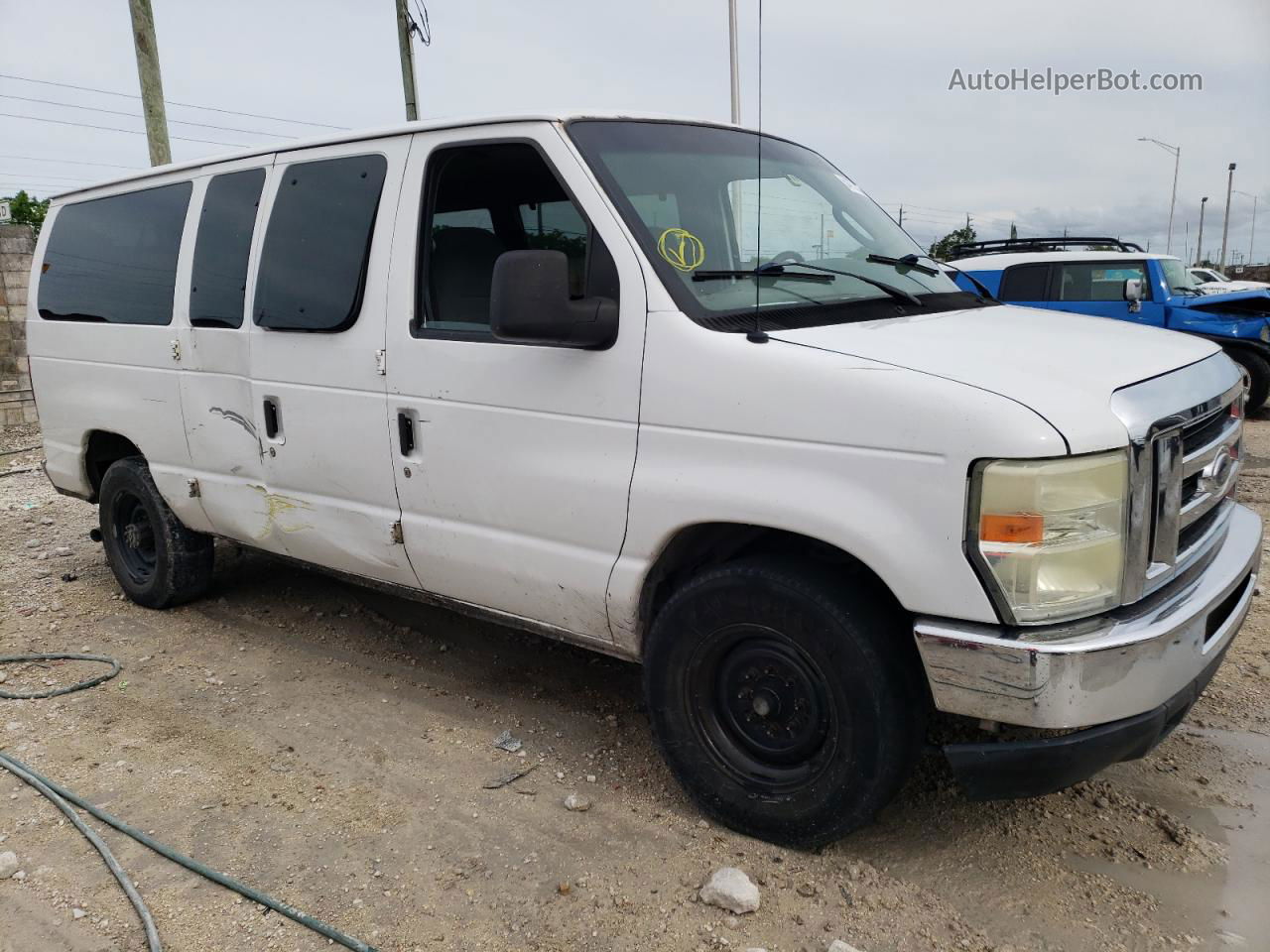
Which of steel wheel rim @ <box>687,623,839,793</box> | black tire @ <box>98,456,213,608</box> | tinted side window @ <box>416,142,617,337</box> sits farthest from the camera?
black tire @ <box>98,456,213,608</box>

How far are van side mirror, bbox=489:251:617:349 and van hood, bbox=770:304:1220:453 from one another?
54cm

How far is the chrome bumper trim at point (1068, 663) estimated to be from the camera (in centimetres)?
229

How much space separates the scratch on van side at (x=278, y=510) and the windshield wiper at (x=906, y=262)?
2.41 meters

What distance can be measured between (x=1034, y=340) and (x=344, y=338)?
2.39m

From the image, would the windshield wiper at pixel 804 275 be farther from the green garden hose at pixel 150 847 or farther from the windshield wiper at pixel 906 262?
the green garden hose at pixel 150 847

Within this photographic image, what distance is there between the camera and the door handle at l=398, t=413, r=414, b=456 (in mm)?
3494

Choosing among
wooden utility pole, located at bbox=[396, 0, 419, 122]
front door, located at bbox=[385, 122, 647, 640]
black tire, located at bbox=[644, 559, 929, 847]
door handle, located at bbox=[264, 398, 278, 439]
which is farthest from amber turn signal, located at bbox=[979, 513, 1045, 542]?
wooden utility pole, located at bbox=[396, 0, 419, 122]

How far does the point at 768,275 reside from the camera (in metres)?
3.05

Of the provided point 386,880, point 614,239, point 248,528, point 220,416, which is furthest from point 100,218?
point 386,880

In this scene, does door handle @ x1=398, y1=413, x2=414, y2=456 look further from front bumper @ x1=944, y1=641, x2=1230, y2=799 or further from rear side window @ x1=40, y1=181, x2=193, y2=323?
front bumper @ x1=944, y1=641, x2=1230, y2=799

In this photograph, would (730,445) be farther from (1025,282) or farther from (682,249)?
(1025,282)

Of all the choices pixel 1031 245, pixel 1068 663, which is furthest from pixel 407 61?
pixel 1068 663

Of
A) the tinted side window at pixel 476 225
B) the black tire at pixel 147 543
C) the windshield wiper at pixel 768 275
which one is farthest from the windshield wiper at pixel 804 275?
the black tire at pixel 147 543

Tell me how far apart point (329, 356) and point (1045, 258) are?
9.31m
